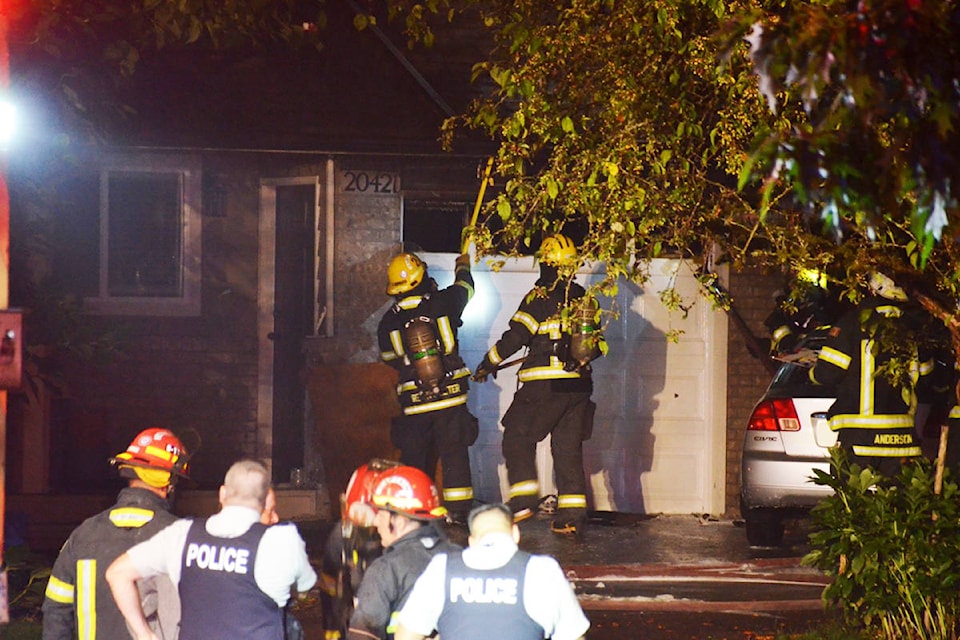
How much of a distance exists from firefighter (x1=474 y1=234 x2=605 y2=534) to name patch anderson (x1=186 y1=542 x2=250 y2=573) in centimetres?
616

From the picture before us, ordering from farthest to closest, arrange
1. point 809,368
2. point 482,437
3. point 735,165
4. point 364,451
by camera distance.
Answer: point 482,437 → point 364,451 → point 809,368 → point 735,165

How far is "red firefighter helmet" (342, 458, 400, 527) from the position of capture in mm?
5484

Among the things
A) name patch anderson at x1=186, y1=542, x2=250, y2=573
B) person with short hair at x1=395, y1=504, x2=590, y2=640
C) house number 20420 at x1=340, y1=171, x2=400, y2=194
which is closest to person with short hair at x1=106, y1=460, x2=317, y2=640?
name patch anderson at x1=186, y1=542, x2=250, y2=573

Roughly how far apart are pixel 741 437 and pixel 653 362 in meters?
1.04

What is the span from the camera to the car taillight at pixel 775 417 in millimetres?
10156

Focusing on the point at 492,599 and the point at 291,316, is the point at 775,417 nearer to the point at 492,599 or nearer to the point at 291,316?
the point at 291,316

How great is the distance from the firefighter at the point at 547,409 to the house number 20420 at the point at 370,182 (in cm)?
200

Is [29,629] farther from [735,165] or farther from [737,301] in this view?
[737,301]

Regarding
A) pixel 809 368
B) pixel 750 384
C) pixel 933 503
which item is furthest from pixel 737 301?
pixel 933 503

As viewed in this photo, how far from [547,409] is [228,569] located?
249 inches

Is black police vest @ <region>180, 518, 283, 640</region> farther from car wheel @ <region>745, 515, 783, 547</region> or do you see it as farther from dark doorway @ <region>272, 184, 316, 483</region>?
dark doorway @ <region>272, 184, 316, 483</region>

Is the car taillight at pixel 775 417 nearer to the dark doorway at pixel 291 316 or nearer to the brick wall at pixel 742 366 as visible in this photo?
the brick wall at pixel 742 366

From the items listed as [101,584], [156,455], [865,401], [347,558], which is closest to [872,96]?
[347,558]

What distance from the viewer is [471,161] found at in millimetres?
12516
